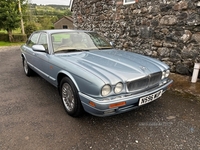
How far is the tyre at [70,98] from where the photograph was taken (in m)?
2.30

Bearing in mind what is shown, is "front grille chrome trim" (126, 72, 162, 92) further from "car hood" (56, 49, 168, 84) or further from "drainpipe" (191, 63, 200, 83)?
"drainpipe" (191, 63, 200, 83)

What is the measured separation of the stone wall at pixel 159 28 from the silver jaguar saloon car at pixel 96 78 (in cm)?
219

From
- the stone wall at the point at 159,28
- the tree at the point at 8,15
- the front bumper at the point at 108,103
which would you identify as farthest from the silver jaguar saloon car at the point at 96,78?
the tree at the point at 8,15

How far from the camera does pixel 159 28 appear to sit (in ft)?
15.8

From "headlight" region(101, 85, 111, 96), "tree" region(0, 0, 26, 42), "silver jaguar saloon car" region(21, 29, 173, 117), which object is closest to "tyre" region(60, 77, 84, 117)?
"silver jaguar saloon car" region(21, 29, 173, 117)

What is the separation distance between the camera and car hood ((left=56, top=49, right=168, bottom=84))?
2031mm

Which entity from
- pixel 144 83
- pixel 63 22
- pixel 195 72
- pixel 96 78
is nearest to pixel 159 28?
pixel 195 72

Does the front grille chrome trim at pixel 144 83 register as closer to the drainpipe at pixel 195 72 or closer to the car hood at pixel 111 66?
the car hood at pixel 111 66

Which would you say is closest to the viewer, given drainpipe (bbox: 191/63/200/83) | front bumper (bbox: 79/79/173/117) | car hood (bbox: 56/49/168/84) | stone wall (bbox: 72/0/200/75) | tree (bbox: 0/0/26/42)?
front bumper (bbox: 79/79/173/117)

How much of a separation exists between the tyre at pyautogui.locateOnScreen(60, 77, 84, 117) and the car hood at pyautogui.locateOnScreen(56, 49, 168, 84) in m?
0.36

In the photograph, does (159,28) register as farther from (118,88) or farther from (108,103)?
(108,103)

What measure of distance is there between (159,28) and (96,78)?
3.79m

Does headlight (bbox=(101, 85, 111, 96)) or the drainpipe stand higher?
headlight (bbox=(101, 85, 111, 96))

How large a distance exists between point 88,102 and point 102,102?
0.76ft
